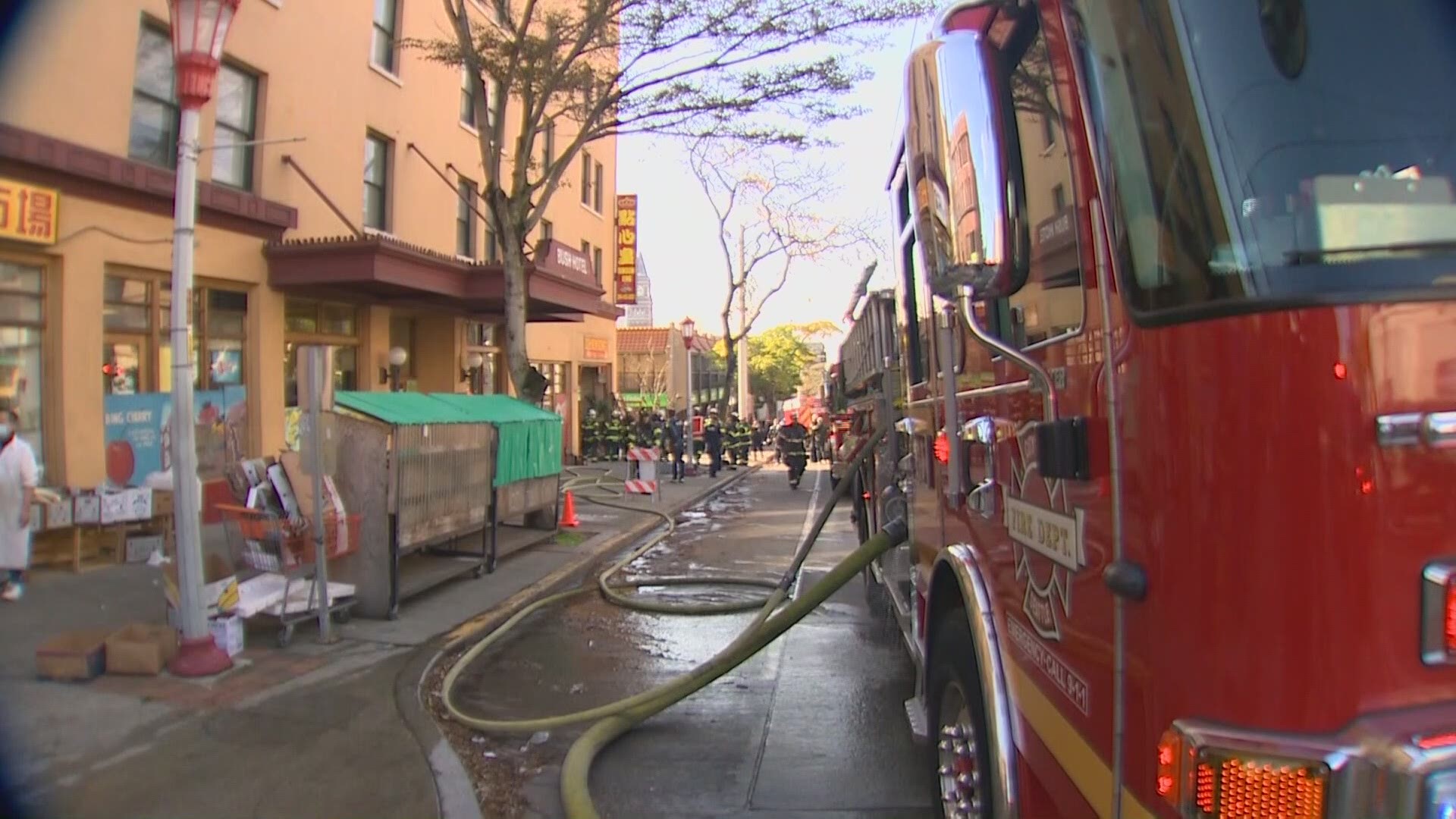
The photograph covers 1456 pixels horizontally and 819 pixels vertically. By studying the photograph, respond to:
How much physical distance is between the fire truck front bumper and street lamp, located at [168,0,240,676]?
5713mm

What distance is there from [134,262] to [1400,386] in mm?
12013

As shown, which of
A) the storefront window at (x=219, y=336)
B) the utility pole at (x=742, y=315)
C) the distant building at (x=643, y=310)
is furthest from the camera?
the distant building at (x=643, y=310)

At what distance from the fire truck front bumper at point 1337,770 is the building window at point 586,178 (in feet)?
84.6

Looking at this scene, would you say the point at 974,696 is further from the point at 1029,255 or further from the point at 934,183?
the point at 934,183

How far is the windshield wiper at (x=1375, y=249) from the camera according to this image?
5.31 feet

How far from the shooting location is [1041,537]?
2.40m

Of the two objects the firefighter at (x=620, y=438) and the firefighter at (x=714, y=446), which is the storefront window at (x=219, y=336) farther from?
the firefighter at (x=620, y=438)

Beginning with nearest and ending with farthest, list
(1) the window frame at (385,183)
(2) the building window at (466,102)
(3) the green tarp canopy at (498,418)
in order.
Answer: (3) the green tarp canopy at (498,418) → (1) the window frame at (385,183) → (2) the building window at (466,102)

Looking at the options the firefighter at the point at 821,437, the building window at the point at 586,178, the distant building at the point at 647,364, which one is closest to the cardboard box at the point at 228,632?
the building window at the point at 586,178

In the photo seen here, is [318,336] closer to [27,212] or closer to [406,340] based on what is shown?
[406,340]

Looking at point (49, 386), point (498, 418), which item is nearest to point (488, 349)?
point (498, 418)

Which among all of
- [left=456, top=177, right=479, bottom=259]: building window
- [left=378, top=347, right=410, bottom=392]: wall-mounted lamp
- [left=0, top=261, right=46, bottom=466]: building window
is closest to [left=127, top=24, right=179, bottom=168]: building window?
[left=0, top=261, right=46, bottom=466]: building window

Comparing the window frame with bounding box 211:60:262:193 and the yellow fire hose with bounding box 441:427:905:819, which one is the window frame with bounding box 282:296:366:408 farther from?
the yellow fire hose with bounding box 441:427:905:819

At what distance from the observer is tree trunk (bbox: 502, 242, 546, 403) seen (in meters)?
13.6
